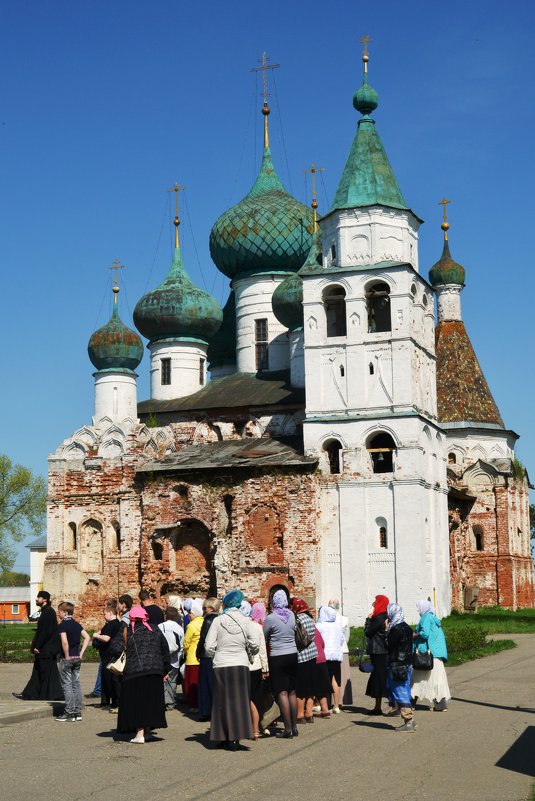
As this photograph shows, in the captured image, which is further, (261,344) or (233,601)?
(261,344)

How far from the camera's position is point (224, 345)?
3772 cm

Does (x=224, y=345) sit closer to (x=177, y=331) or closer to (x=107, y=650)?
(x=177, y=331)

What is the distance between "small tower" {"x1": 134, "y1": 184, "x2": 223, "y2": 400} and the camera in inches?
1389

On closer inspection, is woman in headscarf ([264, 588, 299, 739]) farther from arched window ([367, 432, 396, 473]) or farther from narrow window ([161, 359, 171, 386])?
narrow window ([161, 359, 171, 386])

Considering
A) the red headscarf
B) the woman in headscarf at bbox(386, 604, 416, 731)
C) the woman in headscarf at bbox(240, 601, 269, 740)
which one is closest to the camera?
the woman in headscarf at bbox(240, 601, 269, 740)

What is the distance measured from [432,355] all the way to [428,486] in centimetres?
399

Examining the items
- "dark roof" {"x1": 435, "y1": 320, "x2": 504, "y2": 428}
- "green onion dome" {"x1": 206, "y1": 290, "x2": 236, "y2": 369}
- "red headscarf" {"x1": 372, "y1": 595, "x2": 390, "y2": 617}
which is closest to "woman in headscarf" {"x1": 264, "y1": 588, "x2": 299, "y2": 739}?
"red headscarf" {"x1": 372, "y1": 595, "x2": 390, "y2": 617}

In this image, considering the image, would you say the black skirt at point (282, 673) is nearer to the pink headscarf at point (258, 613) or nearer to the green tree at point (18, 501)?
the pink headscarf at point (258, 613)

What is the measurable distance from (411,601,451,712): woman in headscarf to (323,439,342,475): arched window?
16.1m

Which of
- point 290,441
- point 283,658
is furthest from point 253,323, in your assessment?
point 283,658

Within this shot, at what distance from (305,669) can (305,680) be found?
113 millimetres

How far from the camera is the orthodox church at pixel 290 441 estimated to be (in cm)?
2838

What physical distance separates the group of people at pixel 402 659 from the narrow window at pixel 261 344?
22619mm

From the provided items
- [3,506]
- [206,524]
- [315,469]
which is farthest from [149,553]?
[3,506]
